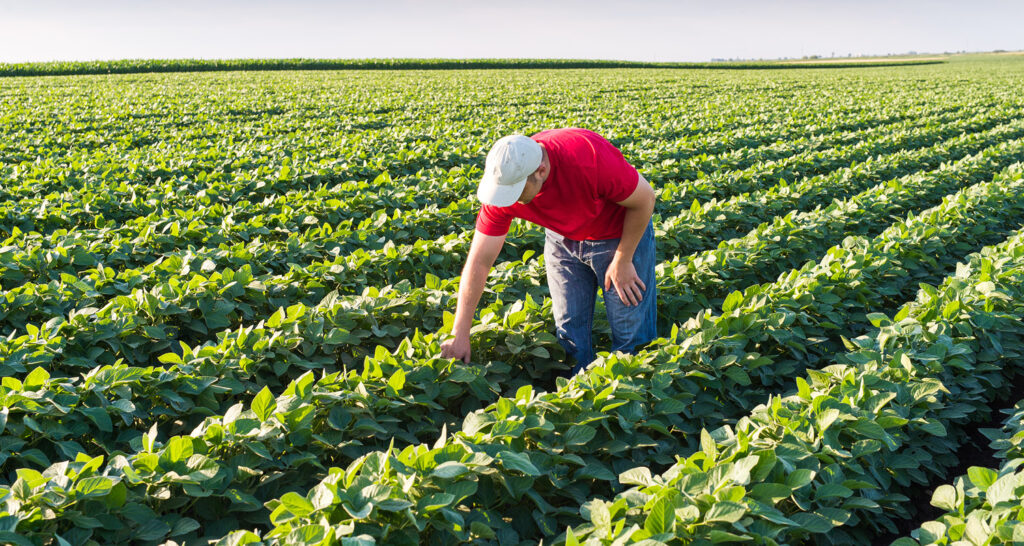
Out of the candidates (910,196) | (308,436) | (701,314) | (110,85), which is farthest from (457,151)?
(110,85)

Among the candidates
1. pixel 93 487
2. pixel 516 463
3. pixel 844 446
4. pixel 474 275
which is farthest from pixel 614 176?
pixel 93 487

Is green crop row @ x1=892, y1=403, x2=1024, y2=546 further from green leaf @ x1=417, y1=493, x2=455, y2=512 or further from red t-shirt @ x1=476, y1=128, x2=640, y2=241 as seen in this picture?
red t-shirt @ x1=476, y1=128, x2=640, y2=241

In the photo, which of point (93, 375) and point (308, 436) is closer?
point (308, 436)

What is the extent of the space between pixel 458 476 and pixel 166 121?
15.9m

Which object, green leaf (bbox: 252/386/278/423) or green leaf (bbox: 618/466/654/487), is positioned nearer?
green leaf (bbox: 618/466/654/487)

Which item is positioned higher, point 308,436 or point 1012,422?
point 308,436

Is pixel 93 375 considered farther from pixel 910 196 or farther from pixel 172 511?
pixel 910 196

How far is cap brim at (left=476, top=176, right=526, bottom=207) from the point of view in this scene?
103 inches

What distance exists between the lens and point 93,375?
2.98 m

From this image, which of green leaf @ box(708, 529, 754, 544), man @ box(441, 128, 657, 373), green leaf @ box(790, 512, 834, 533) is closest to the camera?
green leaf @ box(708, 529, 754, 544)

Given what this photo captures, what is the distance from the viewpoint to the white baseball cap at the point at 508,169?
2564 millimetres

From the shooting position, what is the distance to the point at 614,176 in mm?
2885

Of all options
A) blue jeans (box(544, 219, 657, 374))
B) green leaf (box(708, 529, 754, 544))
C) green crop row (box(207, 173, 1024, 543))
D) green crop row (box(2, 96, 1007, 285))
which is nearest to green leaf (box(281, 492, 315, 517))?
green crop row (box(207, 173, 1024, 543))

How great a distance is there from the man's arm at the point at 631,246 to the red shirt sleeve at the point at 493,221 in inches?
21.5
